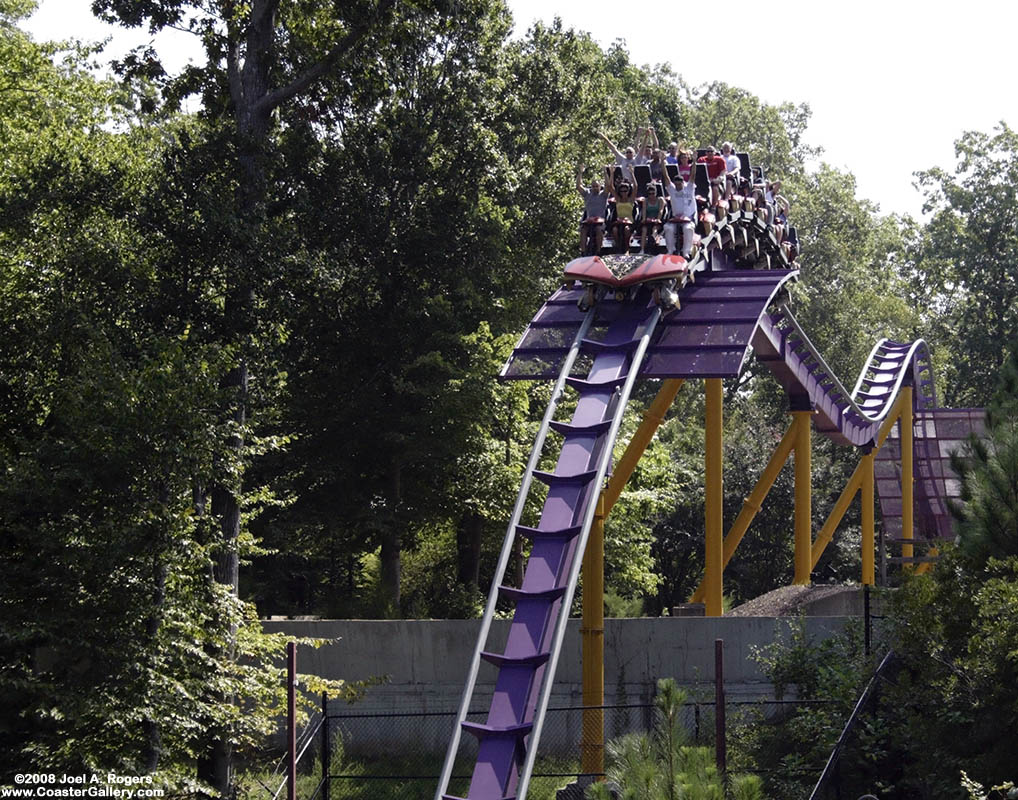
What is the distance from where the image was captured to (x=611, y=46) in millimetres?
46188

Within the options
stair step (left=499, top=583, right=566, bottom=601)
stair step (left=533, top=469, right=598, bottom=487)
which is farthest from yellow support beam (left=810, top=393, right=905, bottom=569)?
stair step (left=499, top=583, right=566, bottom=601)

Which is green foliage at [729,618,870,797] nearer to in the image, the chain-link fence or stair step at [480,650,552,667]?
the chain-link fence

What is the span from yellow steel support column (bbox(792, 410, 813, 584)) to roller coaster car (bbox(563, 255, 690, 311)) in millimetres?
5471

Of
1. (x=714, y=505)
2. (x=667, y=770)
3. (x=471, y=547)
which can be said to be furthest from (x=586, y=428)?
(x=471, y=547)

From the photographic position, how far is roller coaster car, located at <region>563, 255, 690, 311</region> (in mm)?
16891

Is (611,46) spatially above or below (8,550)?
above

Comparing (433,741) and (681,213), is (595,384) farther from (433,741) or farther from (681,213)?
(433,741)

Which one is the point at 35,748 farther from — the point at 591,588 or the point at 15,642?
the point at 591,588

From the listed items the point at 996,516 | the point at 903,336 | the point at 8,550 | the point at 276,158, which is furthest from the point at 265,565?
the point at 903,336

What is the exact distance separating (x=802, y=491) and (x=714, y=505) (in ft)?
9.96

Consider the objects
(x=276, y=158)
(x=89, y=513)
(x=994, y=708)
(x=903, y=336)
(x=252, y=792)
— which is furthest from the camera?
(x=903, y=336)

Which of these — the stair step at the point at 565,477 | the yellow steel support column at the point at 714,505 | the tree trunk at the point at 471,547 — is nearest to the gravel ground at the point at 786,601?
the yellow steel support column at the point at 714,505

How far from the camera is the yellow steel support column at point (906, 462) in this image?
95.5ft

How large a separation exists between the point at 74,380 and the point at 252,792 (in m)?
5.37
